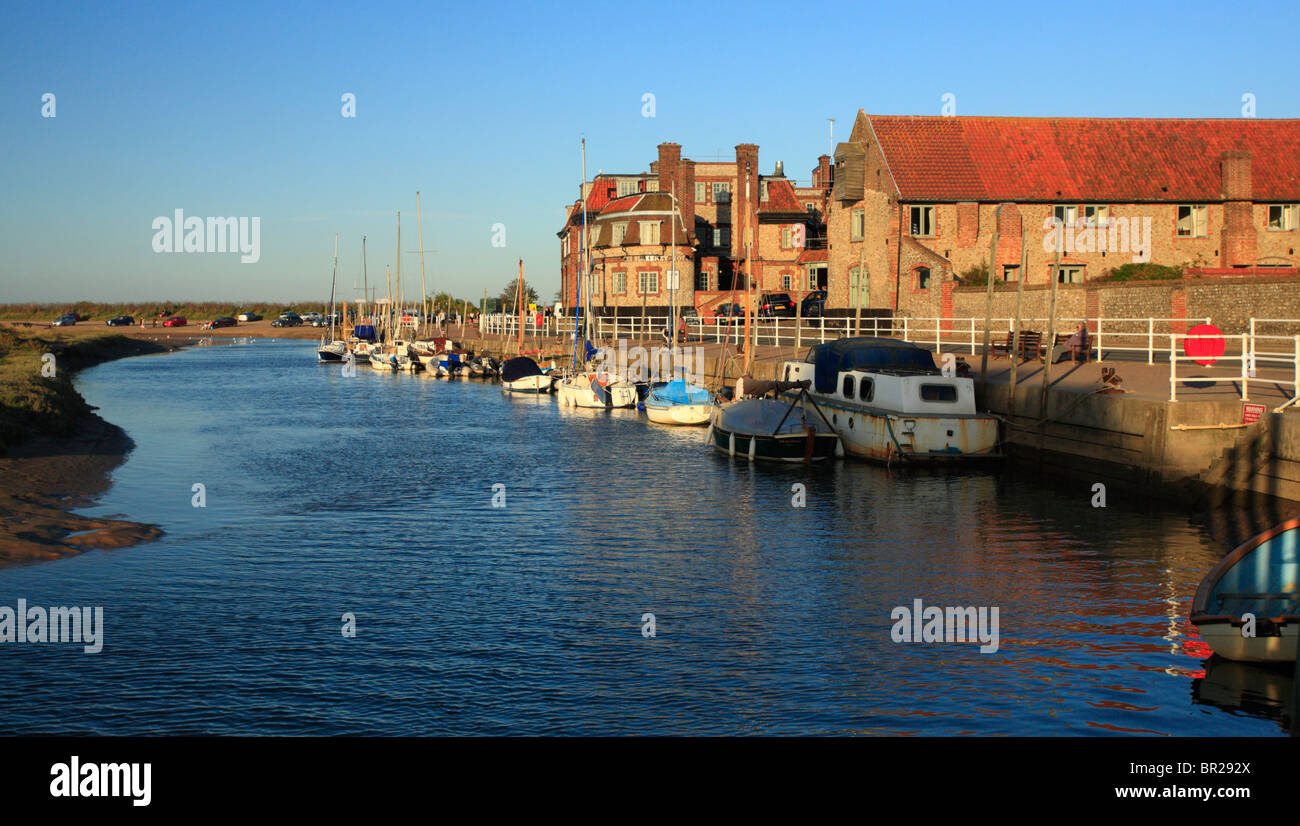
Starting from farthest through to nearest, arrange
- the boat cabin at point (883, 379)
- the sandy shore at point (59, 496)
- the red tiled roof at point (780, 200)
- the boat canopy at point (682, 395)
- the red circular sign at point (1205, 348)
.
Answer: the red tiled roof at point (780, 200) < the boat canopy at point (682, 395) < the boat cabin at point (883, 379) < the red circular sign at point (1205, 348) < the sandy shore at point (59, 496)

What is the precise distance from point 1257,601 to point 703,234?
7931 cm

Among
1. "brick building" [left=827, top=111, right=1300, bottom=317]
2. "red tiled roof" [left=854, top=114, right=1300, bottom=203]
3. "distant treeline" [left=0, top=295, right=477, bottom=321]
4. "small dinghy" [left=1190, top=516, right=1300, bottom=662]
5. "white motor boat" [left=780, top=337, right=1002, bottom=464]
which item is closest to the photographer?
"small dinghy" [left=1190, top=516, right=1300, bottom=662]

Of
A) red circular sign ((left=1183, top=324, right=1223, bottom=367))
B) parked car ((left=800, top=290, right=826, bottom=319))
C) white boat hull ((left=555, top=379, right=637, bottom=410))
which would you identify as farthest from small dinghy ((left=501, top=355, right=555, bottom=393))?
red circular sign ((left=1183, top=324, right=1223, bottom=367))

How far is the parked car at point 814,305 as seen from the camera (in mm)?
67000

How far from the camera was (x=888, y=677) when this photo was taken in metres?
13.3

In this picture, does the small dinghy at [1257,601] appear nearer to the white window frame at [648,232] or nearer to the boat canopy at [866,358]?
the boat canopy at [866,358]

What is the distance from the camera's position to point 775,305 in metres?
70.6

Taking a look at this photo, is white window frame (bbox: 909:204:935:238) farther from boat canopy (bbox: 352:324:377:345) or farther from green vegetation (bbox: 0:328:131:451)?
boat canopy (bbox: 352:324:377:345)

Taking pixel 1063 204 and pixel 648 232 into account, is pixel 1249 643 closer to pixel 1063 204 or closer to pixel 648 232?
pixel 1063 204

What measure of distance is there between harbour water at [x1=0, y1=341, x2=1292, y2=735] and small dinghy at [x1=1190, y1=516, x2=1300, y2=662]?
0.38 meters

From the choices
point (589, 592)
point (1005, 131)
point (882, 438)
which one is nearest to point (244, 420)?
point (882, 438)

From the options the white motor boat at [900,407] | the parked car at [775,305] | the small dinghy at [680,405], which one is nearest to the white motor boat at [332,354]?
the parked car at [775,305]

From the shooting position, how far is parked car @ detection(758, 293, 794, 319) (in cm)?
7050

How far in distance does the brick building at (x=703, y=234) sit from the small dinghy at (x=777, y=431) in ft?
148
